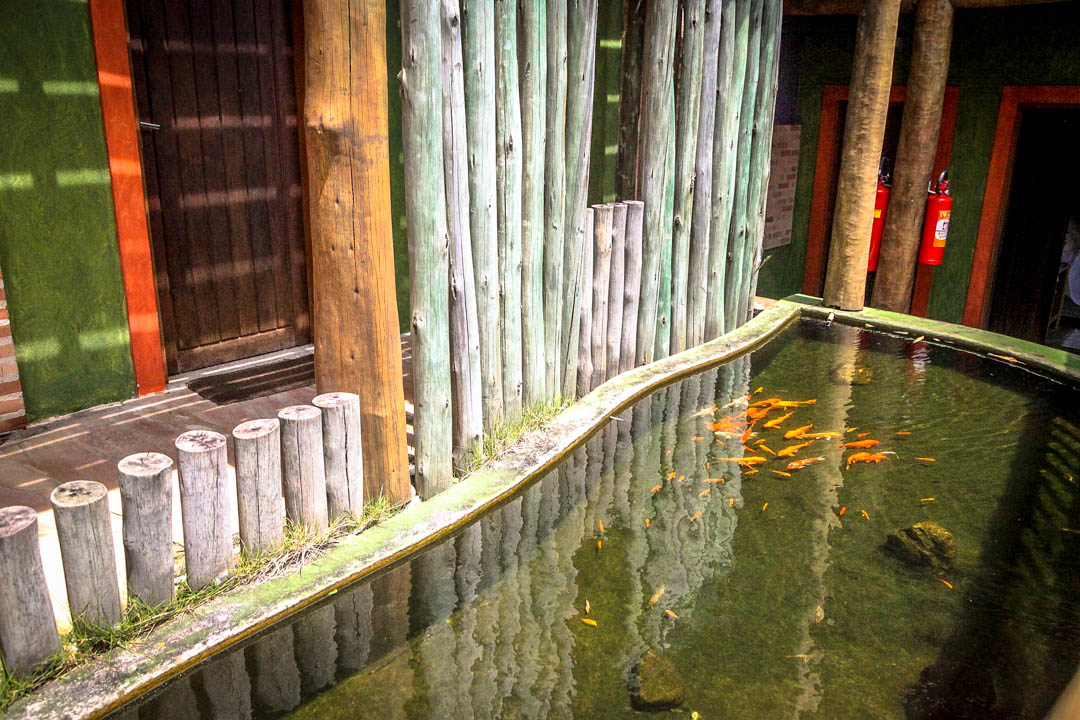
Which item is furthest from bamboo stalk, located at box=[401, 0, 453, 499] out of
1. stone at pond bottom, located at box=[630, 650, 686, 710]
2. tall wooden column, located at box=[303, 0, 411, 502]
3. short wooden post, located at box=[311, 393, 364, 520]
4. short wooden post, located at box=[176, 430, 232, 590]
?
stone at pond bottom, located at box=[630, 650, 686, 710]

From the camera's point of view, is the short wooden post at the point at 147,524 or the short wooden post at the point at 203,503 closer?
the short wooden post at the point at 147,524

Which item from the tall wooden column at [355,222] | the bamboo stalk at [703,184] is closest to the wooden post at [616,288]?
the bamboo stalk at [703,184]

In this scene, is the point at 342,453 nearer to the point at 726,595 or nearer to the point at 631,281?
the point at 726,595

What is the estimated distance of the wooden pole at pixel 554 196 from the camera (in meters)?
4.52

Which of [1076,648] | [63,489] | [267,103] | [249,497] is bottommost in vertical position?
[1076,648]

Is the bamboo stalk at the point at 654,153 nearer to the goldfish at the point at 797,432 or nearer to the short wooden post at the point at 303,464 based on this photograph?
the goldfish at the point at 797,432

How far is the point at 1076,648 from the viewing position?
3.32m

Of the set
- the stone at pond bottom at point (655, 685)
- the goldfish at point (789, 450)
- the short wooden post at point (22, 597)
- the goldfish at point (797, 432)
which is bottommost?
the stone at pond bottom at point (655, 685)

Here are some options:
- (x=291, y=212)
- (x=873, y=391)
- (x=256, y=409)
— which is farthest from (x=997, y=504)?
(x=291, y=212)

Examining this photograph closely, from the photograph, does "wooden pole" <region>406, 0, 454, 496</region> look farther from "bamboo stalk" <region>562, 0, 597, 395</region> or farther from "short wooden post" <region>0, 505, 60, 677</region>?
"short wooden post" <region>0, 505, 60, 677</region>

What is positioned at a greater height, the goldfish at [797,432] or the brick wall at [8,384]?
the brick wall at [8,384]

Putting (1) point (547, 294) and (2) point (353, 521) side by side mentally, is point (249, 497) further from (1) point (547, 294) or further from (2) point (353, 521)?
(1) point (547, 294)

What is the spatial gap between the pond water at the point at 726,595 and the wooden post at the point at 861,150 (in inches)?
82.8

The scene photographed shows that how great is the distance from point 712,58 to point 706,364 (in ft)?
6.49
